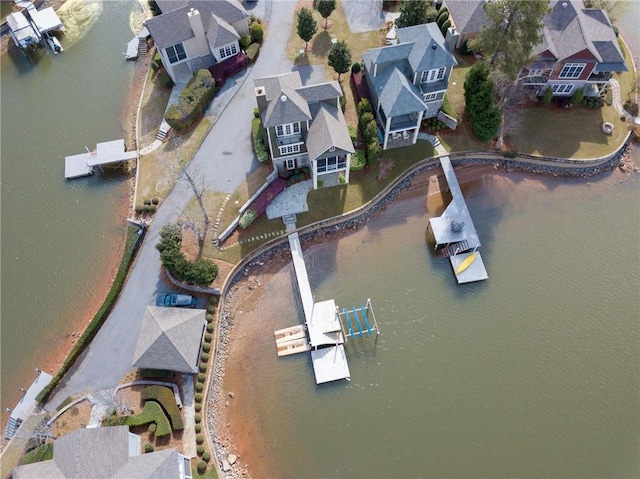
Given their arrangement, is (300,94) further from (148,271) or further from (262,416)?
(262,416)

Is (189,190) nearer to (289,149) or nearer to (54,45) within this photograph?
(289,149)

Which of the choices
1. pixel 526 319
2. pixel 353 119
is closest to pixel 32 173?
pixel 353 119

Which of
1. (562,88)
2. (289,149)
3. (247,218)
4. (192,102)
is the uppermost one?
(192,102)

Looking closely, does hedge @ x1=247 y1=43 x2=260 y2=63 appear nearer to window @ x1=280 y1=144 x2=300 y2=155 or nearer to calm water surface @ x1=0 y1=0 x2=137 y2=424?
calm water surface @ x1=0 y1=0 x2=137 y2=424

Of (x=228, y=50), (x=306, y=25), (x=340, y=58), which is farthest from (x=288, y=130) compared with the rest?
(x=228, y=50)

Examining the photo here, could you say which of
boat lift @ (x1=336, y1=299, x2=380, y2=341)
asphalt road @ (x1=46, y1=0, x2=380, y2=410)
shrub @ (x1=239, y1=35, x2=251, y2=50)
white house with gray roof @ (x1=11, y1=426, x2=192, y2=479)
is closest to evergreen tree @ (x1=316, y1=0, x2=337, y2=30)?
asphalt road @ (x1=46, y1=0, x2=380, y2=410)
